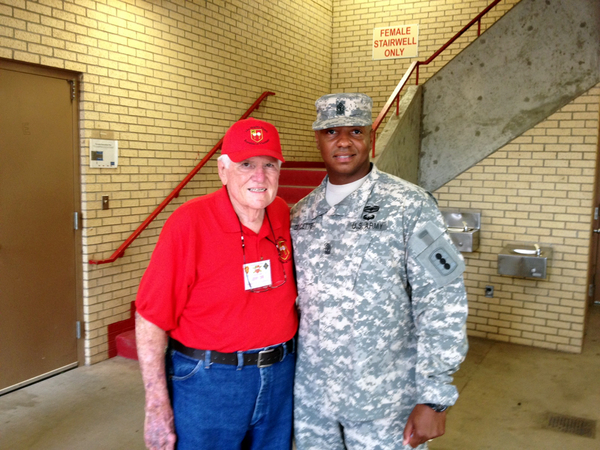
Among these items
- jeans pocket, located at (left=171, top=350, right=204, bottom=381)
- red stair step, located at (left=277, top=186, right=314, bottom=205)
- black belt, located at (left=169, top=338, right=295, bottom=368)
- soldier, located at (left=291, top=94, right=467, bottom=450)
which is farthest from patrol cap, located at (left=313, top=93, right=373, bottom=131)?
red stair step, located at (left=277, top=186, right=314, bottom=205)

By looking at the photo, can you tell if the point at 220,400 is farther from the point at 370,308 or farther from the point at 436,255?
the point at 436,255

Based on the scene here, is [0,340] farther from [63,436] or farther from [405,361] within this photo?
[405,361]

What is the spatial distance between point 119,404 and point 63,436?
485mm

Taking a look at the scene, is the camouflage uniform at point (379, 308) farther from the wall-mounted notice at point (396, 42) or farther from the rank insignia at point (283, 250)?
the wall-mounted notice at point (396, 42)

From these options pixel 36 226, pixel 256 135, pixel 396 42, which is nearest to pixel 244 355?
pixel 256 135

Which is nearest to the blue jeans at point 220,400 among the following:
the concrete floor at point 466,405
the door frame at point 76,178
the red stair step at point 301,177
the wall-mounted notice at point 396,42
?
the concrete floor at point 466,405

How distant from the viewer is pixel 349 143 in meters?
1.92

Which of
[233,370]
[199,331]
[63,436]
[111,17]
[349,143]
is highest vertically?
[111,17]

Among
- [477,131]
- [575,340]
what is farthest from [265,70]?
[575,340]

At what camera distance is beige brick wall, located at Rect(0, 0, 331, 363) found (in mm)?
3865

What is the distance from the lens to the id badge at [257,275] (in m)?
1.76

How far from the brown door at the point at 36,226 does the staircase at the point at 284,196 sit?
1.30 ft

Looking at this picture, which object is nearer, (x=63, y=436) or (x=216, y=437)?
(x=216, y=437)

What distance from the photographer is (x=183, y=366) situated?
174 cm
